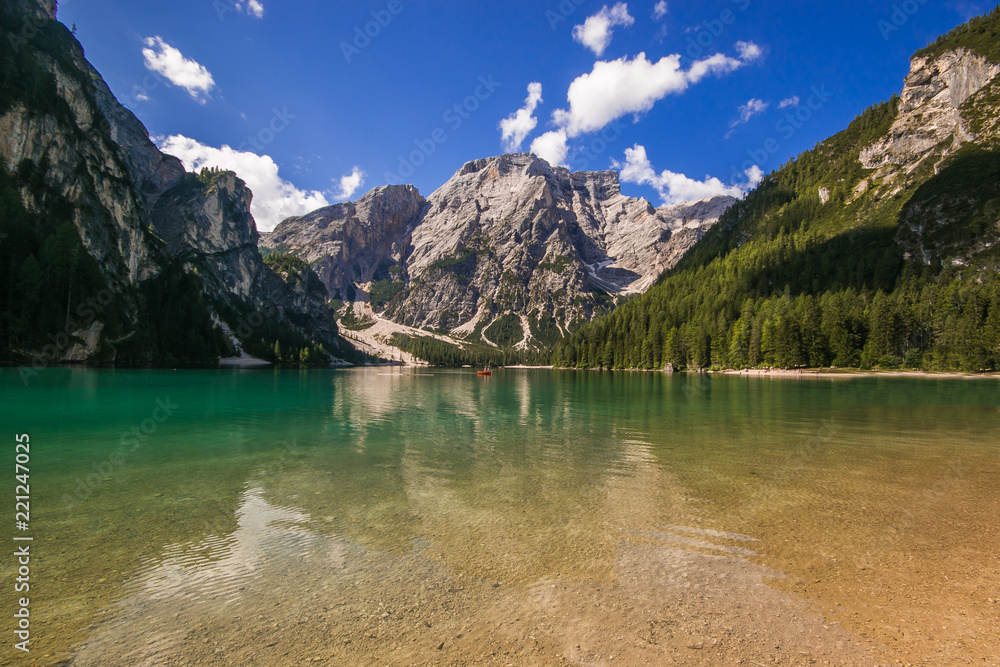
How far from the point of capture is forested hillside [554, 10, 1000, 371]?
324 feet

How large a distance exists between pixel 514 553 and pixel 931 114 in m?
268

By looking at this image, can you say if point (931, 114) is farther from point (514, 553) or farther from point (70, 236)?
point (70, 236)

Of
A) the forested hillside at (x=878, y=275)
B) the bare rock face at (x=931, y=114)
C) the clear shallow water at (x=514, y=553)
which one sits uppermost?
the bare rock face at (x=931, y=114)

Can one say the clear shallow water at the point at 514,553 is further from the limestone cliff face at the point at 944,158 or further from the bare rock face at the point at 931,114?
the bare rock face at the point at 931,114

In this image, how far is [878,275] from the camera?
137000 mm

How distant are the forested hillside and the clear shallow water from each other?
4192 inches

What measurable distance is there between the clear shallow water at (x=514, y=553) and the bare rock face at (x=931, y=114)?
229202 mm

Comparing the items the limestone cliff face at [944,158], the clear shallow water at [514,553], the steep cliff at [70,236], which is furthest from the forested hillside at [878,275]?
the steep cliff at [70,236]

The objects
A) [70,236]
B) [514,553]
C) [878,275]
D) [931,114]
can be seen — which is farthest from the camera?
[931,114]

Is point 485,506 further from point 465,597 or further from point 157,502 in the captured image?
point 157,502

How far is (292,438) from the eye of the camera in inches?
832

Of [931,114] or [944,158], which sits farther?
[931,114]

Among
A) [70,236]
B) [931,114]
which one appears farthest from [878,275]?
[70,236]

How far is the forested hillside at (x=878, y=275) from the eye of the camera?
98875mm
